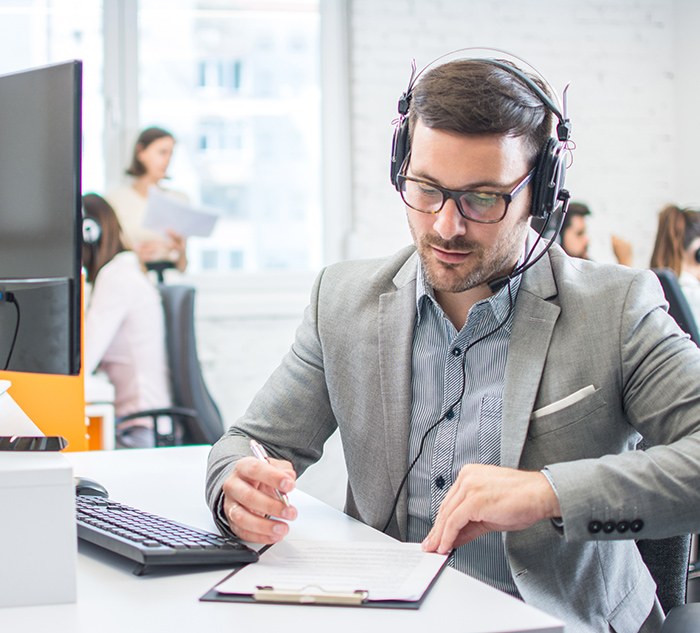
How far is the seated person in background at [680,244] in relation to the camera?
171 inches

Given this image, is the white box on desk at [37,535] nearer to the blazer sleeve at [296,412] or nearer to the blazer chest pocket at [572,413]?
the blazer sleeve at [296,412]

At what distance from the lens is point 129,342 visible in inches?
139

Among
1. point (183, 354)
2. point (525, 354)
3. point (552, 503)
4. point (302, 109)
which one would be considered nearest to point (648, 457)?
point (552, 503)

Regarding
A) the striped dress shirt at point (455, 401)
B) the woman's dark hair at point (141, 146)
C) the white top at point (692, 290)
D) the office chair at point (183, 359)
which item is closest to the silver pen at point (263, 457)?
the striped dress shirt at point (455, 401)

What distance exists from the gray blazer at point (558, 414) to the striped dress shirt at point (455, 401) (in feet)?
0.08

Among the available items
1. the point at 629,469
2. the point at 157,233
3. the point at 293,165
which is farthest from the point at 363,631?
the point at 293,165

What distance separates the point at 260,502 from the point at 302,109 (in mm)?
3778

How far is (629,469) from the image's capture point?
42.4 inches

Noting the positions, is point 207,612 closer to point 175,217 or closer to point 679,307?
point 679,307

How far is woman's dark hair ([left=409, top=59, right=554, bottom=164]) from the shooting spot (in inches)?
49.7

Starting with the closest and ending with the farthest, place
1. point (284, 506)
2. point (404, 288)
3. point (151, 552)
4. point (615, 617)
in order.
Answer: point (151, 552) < point (284, 506) < point (615, 617) < point (404, 288)

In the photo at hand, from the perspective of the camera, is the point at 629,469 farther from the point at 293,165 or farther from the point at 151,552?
the point at 293,165

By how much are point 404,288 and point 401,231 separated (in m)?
3.27

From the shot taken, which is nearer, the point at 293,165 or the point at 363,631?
the point at 363,631
